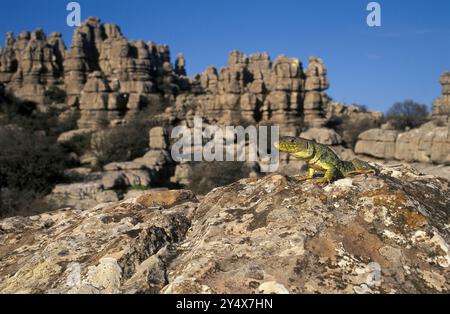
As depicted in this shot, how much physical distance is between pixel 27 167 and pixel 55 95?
1719 centimetres

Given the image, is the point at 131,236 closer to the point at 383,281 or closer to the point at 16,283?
the point at 16,283

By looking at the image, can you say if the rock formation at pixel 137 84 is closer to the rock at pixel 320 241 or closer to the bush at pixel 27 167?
the bush at pixel 27 167

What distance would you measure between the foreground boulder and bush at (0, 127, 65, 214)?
1325cm

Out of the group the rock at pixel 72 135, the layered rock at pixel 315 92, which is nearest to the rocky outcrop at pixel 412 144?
the layered rock at pixel 315 92

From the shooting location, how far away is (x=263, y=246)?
6.19 feet

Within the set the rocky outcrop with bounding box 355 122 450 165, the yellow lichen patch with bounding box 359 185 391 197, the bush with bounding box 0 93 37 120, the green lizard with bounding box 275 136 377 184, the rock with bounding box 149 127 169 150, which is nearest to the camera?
the yellow lichen patch with bounding box 359 185 391 197

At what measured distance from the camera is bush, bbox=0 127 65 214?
15.6 metres

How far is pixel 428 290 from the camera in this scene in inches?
64.3

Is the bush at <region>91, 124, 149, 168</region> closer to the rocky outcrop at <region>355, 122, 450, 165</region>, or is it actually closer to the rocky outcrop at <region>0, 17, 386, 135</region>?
the rocky outcrop at <region>0, 17, 386, 135</region>

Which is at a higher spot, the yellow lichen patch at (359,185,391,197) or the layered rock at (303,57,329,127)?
the layered rock at (303,57,329,127)

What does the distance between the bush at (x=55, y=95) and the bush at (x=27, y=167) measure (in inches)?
529

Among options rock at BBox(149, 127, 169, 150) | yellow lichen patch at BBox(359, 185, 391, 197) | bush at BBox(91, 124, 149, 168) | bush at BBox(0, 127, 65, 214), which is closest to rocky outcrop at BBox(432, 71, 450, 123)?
rock at BBox(149, 127, 169, 150)

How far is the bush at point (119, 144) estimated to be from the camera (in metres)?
21.3
